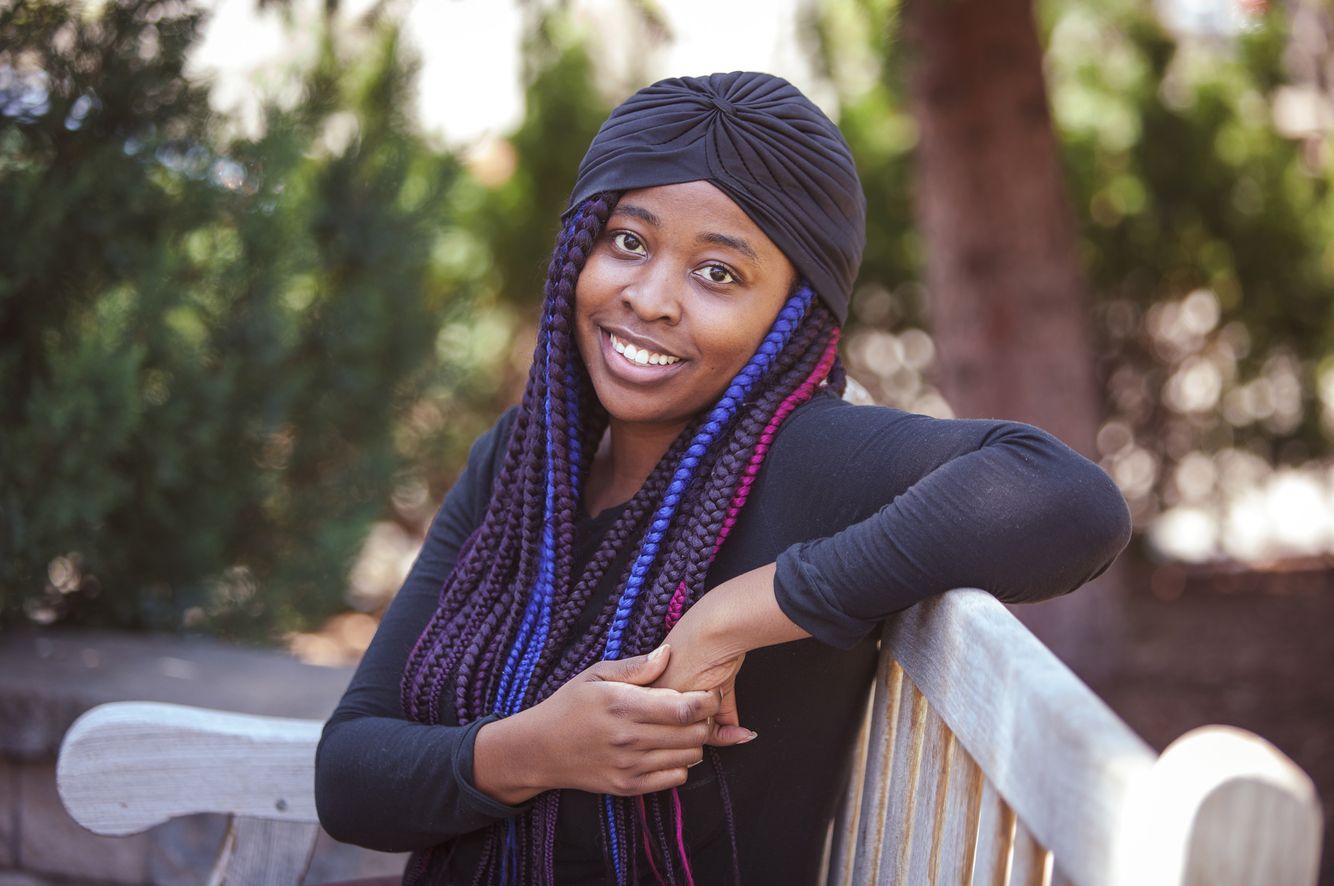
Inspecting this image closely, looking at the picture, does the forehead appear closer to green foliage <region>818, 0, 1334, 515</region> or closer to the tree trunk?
the tree trunk

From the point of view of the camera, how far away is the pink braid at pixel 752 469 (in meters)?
1.59

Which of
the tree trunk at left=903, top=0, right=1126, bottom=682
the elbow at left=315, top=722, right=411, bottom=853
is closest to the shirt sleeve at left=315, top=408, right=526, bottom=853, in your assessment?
the elbow at left=315, top=722, right=411, bottom=853

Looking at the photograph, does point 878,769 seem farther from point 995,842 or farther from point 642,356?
point 642,356

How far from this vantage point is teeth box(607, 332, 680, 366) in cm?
171

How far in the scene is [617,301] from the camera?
67.9 inches

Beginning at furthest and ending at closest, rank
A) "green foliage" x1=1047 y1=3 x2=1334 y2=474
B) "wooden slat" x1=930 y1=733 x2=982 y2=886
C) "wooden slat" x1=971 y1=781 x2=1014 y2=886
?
"green foliage" x1=1047 y1=3 x2=1334 y2=474, "wooden slat" x1=930 y1=733 x2=982 y2=886, "wooden slat" x1=971 y1=781 x2=1014 y2=886

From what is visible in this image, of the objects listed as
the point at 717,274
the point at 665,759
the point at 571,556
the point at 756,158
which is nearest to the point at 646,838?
the point at 665,759

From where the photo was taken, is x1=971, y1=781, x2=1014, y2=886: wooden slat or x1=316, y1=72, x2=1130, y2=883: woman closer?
x1=971, y1=781, x2=1014, y2=886: wooden slat

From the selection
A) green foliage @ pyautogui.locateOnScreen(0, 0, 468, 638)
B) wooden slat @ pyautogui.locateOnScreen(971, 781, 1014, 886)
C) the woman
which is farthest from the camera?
green foliage @ pyautogui.locateOnScreen(0, 0, 468, 638)

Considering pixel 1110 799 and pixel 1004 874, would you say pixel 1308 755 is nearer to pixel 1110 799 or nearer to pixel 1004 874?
pixel 1004 874

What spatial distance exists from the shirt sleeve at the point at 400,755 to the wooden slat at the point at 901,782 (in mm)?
486

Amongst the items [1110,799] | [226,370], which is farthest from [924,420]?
[226,370]

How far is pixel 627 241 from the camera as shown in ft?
5.67

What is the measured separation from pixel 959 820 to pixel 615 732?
0.41 meters
